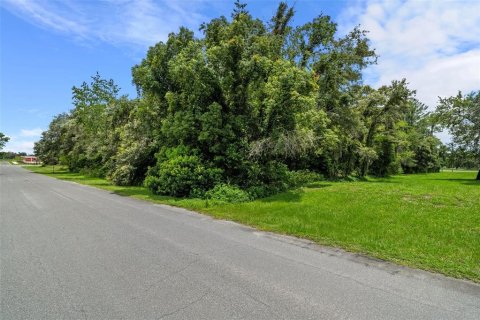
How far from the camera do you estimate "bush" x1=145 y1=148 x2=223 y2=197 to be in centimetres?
1412

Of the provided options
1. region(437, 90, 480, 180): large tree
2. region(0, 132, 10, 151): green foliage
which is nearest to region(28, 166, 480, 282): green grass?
region(437, 90, 480, 180): large tree

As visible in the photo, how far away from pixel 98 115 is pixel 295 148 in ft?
87.6

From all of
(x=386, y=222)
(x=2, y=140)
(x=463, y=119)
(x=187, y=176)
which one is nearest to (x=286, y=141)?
(x=187, y=176)

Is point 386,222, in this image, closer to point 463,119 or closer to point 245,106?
point 245,106

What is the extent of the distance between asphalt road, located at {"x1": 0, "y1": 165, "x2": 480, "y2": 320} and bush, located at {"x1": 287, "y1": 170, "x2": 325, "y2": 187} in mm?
10886

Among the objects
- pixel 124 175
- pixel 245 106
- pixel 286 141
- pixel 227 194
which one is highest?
pixel 245 106

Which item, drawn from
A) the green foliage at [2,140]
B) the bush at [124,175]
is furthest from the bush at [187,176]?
the green foliage at [2,140]

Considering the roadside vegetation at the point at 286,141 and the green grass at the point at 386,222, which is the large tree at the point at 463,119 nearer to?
the roadside vegetation at the point at 286,141

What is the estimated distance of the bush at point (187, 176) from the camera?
1412cm

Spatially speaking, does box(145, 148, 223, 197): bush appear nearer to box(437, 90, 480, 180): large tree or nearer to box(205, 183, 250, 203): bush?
box(205, 183, 250, 203): bush

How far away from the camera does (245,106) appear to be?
1543cm

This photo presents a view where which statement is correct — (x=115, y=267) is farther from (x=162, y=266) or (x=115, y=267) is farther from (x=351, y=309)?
(x=351, y=309)

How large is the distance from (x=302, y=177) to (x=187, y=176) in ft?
29.9

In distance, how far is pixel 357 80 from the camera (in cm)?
2361
